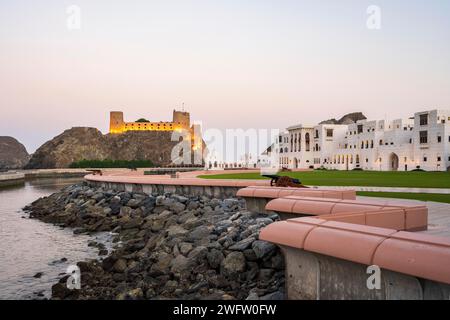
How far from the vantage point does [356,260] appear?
16.8 ft

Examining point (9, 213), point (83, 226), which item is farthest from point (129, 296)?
point (9, 213)

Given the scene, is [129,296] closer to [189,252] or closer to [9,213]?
[189,252]

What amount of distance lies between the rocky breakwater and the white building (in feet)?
179

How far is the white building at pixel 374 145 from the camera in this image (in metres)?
61.2

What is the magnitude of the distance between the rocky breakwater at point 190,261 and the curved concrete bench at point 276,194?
1.50 ft

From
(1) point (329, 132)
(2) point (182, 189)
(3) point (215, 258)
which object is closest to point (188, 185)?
(2) point (182, 189)

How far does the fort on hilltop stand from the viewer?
612ft

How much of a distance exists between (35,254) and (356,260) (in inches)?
667

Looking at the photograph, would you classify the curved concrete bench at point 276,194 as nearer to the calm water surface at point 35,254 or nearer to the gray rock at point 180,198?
the gray rock at point 180,198

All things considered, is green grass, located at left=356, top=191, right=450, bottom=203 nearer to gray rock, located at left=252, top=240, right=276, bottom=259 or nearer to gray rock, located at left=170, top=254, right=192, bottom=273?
gray rock, located at left=252, top=240, right=276, bottom=259

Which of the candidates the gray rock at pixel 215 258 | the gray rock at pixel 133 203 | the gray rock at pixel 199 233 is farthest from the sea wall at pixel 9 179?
the gray rock at pixel 215 258

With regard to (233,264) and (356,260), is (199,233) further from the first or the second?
(356,260)
